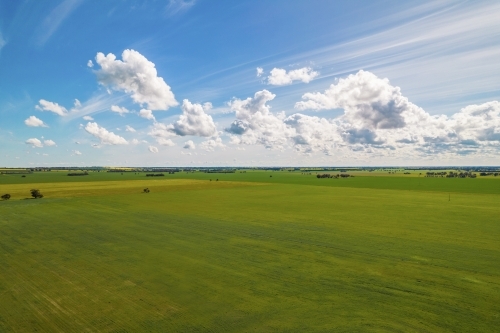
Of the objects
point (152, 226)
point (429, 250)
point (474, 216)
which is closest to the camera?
point (429, 250)

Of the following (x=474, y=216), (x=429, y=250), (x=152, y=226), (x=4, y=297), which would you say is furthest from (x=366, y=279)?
(x=474, y=216)

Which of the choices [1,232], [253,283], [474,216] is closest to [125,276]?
[253,283]

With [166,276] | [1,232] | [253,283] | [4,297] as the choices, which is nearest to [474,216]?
[253,283]

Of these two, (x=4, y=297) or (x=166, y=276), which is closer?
(x=4, y=297)

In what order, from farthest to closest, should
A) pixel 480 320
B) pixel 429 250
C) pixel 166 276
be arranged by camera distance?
1. pixel 429 250
2. pixel 166 276
3. pixel 480 320

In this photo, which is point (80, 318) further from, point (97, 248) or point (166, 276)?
point (97, 248)

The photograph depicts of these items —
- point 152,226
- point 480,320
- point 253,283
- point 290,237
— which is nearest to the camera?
point 480,320

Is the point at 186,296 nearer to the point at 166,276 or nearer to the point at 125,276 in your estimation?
the point at 166,276

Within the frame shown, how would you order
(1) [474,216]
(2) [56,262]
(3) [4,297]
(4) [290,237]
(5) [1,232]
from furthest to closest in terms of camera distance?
(1) [474,216]
(5) [1,232]
(4) [290,237]
(2) [56,262]
(3) [4,297]

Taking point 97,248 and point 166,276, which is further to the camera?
point 97,248
